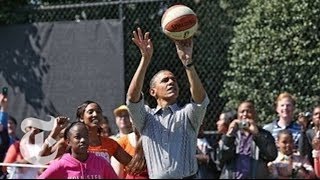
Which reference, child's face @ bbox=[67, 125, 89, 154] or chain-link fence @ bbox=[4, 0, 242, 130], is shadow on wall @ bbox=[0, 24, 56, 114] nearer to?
chain-link fence @ bbox=[4, 0, 242, 130]

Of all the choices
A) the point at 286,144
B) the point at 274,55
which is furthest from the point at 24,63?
the point at 286,144

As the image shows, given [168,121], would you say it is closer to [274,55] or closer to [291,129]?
[291,129]

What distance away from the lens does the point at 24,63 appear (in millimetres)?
13898

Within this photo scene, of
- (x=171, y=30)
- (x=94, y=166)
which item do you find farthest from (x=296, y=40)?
(x=94, y=166)

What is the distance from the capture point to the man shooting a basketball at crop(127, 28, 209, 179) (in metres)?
7.84

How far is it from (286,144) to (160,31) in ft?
13.9

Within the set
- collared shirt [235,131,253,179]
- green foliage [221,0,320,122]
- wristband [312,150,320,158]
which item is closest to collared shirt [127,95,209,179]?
wristband [312,150,320,158]

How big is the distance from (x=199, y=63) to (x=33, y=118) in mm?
2510

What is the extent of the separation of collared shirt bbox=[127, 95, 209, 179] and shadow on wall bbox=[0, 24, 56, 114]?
5.84 m

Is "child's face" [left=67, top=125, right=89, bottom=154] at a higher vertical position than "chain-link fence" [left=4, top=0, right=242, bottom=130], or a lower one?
lower

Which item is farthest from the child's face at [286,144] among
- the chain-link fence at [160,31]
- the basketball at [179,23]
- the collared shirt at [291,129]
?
the chain-link fence at [160,31]

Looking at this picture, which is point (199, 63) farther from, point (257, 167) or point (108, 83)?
point (257, 167)

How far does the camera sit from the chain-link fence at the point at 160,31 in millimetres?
13695

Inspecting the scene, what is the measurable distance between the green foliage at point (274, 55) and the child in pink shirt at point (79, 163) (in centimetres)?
523
